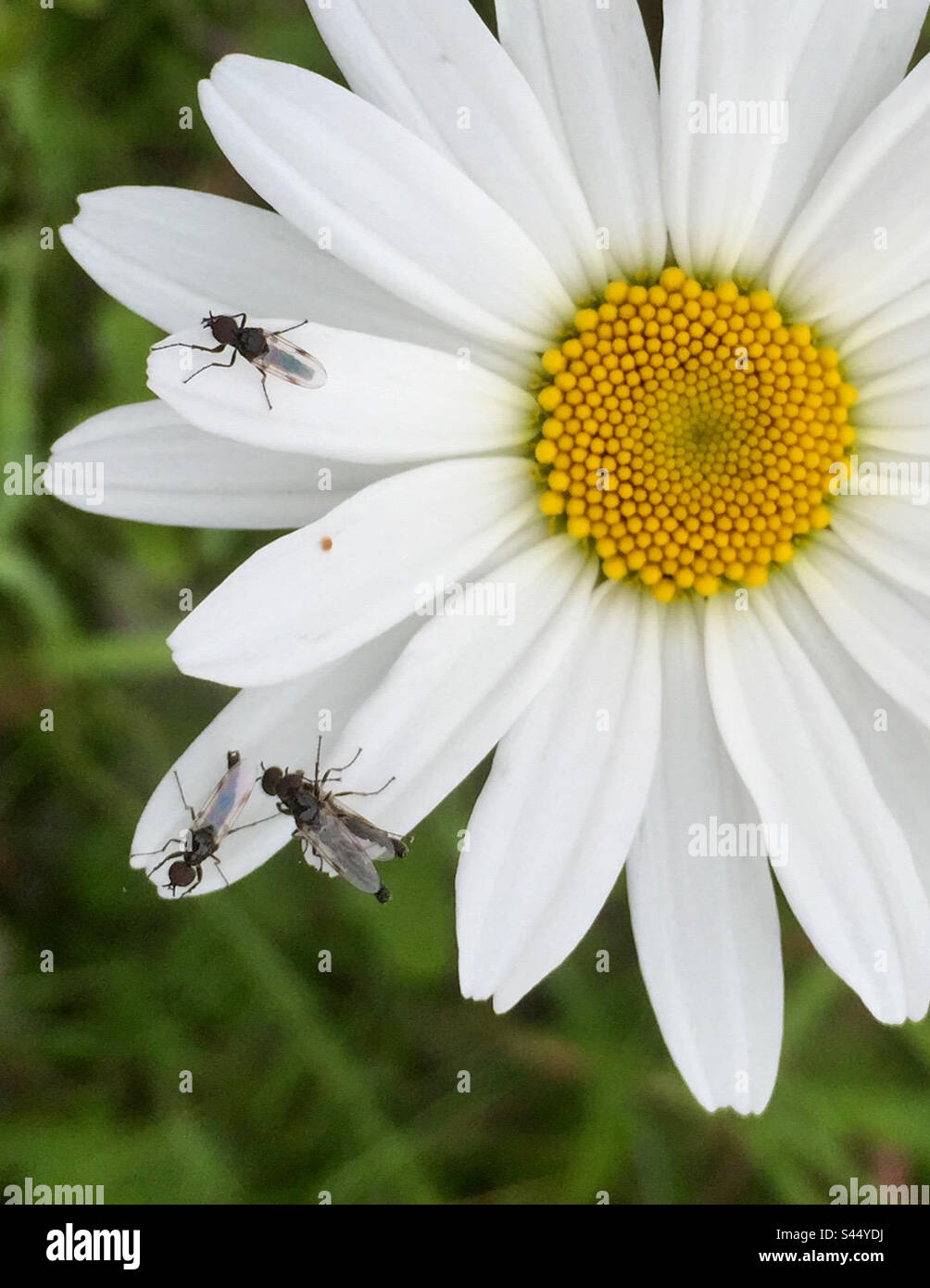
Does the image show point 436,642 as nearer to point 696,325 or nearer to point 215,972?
point 696,325

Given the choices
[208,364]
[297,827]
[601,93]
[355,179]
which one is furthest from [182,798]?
[601,93]

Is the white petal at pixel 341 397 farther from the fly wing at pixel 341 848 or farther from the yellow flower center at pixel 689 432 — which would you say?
the fly wing at pixel 341 848

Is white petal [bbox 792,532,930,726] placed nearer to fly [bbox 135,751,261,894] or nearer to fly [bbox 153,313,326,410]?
fly [bbox 153,313,326,410]

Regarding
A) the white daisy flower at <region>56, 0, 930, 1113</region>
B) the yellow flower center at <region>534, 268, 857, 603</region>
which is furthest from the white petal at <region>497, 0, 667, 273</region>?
the yellow flower center at <region>534, 268, 857, 603</region>

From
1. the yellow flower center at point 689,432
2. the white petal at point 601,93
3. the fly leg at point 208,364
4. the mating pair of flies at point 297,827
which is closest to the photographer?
the fly leg at point 208,364

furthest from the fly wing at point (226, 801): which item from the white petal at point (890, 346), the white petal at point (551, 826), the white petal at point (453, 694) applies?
the white petal at point (890, 346)

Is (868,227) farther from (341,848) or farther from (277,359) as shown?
(341,848)
